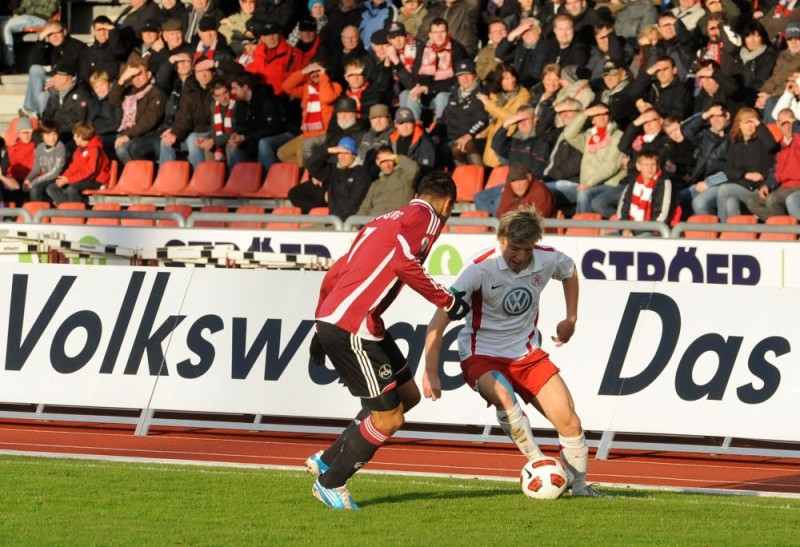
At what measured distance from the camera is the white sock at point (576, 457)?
906cm

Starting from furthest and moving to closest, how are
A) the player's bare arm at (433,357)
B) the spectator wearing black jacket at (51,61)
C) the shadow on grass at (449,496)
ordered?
the spectator wearing black jacket at (51,61)
the shadow on grass at (449,496)
the player's bare arm at (433,357)

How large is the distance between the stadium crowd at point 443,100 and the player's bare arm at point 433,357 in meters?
9.05

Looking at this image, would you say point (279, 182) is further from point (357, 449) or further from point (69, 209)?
point (357, 449)

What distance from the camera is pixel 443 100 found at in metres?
20.8

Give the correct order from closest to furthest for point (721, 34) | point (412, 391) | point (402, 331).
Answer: point (412, 391) → point (402, 331) → point (721, 34)

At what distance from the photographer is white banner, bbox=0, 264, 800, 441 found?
1223 centimetres

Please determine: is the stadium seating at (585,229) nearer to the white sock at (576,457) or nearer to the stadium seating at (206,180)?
the stadium seating at (206,180)

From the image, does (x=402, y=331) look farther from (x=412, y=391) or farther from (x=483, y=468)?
(x=412, y=391)

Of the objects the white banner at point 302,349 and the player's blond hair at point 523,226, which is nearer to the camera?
the player's blond hair at point 523,226

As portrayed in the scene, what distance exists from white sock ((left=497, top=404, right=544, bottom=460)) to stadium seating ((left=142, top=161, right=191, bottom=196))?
1340 centimetres

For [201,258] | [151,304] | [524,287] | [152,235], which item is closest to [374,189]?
[152,235]

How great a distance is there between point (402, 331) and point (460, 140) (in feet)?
24.3

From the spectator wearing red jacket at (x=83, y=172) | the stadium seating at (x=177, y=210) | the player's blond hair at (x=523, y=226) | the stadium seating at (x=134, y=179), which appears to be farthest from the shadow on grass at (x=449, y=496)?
the spectator wearing red jacket at (x=83, y=172)

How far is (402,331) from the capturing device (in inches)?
510
